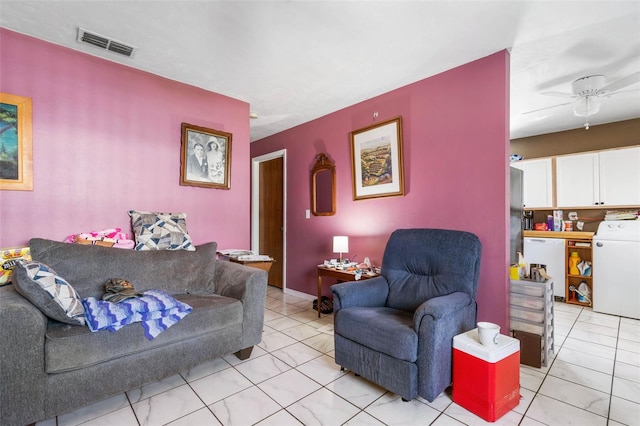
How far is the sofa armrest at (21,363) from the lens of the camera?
140 cm

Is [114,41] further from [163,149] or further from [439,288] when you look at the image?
[439,288]

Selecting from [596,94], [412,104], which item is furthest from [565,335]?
[412,104]

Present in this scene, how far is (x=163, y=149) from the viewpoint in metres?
2.92

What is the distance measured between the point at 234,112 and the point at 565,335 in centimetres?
413

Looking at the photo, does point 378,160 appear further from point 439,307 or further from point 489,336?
point 489,336

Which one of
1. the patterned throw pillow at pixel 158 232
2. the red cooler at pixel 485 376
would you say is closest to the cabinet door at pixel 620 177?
the red cooler at pixel 485 376

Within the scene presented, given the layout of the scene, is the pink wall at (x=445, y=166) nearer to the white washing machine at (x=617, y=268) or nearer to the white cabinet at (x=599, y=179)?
the white washing machine at (x=617, y=268)

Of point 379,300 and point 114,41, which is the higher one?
point 114,41

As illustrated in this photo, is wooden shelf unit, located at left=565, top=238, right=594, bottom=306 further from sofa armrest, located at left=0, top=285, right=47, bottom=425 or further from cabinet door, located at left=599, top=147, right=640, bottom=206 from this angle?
sofa armrest, located at left=0, top=285, right=47, bottom=425

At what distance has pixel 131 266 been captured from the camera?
2301 millimetres

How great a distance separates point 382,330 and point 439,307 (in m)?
0.37

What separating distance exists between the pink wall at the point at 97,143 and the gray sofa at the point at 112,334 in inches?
17.6

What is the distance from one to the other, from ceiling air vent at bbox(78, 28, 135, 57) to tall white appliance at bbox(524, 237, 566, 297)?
5.16 meters

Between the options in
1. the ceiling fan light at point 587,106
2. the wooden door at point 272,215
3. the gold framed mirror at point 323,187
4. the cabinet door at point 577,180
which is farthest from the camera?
the wooden door at point 272,215
